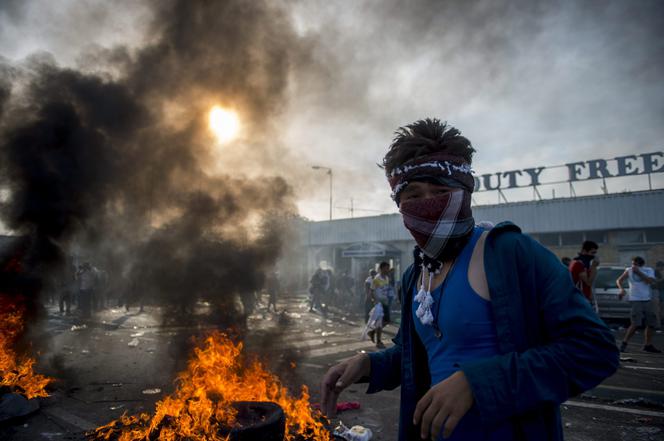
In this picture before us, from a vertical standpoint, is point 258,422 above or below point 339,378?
below

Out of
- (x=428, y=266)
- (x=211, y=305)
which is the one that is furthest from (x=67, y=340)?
(x=428, y=266)

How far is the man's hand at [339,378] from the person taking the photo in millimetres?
1789

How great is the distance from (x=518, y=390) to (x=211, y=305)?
954 cm

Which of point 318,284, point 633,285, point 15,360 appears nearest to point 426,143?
point 15,360

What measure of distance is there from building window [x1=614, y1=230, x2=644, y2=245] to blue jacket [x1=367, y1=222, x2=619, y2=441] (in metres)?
24.5

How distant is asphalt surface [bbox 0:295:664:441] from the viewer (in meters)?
4.55

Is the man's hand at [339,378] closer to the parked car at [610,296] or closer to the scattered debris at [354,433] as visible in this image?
the scattered debris at [354,433]

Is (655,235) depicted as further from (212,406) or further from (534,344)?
(534,344)

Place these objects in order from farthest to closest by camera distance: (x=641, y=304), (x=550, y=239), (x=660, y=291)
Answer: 1. (x=550, y=239)
2. (x=660, y=291)
3. (x=641, y=304)

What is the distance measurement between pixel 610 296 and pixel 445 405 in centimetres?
1521

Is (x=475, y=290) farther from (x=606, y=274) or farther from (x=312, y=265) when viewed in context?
(x=312, y=265)

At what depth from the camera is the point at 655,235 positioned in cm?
2000

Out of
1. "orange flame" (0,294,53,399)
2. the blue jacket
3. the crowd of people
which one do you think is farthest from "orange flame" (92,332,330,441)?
the crowd of people

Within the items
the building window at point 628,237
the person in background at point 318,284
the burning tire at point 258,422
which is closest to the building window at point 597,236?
the building window at point 628,237
